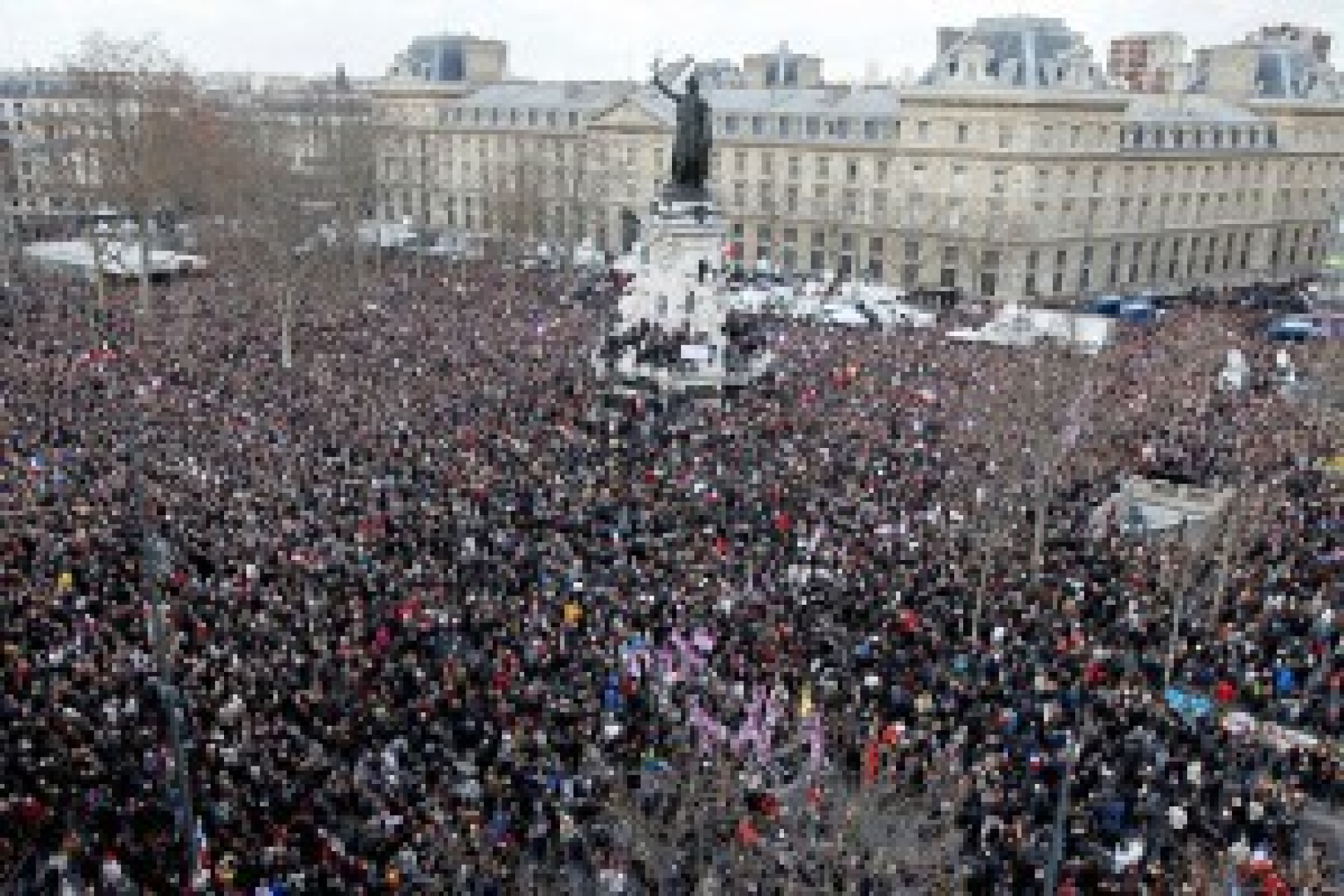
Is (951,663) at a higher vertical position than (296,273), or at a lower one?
lower

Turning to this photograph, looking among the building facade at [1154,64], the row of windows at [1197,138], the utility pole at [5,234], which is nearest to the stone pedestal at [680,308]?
the utility pole at [5,234]

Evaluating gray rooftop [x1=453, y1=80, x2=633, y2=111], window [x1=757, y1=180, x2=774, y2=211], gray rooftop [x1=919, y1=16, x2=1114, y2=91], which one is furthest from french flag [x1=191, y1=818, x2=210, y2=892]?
gray rooftop [x1=453, y1=80, x2=633, y2=111]

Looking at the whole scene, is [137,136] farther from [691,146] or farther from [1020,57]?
[1020,57]

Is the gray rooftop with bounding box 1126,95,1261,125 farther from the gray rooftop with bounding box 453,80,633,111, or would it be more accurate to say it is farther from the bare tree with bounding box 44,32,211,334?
the bare tree with bounding box 44,32,211,334

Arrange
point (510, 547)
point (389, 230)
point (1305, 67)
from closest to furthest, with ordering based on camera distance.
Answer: point (510, 547)
point (1305, 67)
point (389, 230)

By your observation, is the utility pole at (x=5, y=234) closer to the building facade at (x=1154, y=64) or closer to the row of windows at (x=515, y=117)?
the row of windows at (x=515, y=117)

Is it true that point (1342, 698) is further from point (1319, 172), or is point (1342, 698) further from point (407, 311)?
point (1319, 172)

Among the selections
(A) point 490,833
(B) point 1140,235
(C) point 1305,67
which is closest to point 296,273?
(A) point 490,833
